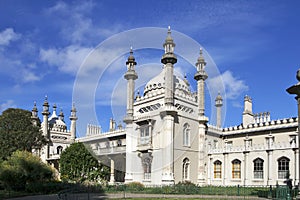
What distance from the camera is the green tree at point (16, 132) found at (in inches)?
1814

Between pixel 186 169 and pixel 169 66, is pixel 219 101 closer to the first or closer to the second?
pixel 169 66

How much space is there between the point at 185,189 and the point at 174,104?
12.6m

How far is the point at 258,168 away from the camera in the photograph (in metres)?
35.6

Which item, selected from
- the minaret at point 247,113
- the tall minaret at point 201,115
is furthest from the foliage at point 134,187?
the minaret at point 247,113

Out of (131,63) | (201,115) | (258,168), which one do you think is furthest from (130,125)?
(258,168)

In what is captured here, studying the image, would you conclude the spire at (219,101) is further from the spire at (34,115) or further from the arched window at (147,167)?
the spire at (34,115)

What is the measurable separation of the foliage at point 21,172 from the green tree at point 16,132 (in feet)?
41.9

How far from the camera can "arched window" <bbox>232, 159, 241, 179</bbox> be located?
3734 cm

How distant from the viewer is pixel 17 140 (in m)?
47.7

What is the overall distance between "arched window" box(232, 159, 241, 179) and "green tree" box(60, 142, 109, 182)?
1642 centimetres

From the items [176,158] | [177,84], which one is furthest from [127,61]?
[176,158]

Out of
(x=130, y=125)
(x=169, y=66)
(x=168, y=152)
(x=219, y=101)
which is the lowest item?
(x=168, y=152)

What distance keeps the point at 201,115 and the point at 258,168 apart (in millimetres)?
8983

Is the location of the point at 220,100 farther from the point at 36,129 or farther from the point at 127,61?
the point at 36,129
